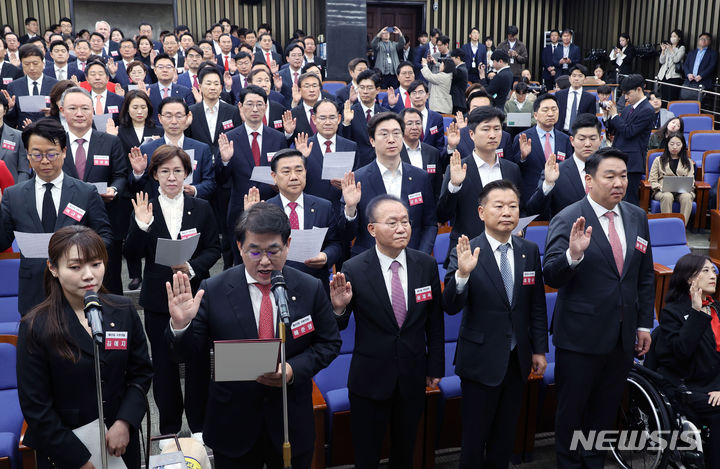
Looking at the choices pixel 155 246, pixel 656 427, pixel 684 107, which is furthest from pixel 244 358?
pixel 684 107

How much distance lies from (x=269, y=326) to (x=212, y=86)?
3.27m

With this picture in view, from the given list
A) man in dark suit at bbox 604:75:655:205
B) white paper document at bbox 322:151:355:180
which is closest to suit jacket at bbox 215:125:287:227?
white paper document at bbox 322:151:355:180

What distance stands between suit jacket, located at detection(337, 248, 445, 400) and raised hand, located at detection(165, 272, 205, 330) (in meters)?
0.70

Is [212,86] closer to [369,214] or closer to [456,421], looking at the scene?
[369,214]

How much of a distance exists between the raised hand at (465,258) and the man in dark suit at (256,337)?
0.62 meters

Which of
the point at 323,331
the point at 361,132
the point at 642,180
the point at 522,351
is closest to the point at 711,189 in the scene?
the point at 642,180

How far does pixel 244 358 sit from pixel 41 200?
182 centimetres

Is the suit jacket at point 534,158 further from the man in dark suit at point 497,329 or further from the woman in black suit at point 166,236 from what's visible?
the woman in black suit at point 166,236

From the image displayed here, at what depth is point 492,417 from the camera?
278 centimetres

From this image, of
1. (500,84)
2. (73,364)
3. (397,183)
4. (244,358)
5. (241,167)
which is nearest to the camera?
(244,358)

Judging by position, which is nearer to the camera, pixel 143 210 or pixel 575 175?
pixel 143 210

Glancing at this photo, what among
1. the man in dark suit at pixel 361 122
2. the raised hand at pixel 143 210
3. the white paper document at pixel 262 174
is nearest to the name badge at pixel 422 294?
the raised hand at pixel 143 210

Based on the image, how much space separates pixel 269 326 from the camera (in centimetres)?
225

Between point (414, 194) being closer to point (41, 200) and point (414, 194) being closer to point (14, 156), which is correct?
point (41, 200)
